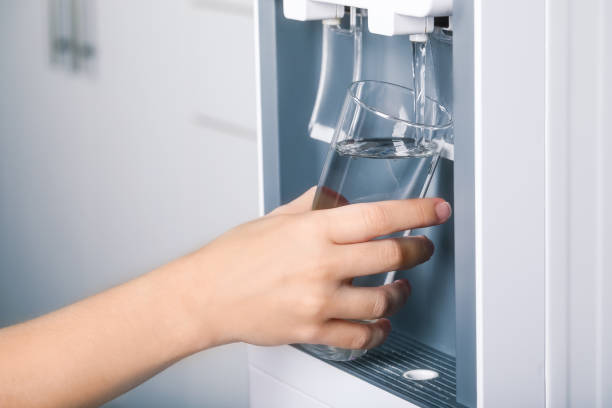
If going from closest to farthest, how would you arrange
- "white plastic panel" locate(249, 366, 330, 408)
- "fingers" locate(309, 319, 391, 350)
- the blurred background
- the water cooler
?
the water cooler
"fingers" locate(309, 319, 391, 350)
"white plastic panel" locate(249, 366, 330, 408)
the blurred background

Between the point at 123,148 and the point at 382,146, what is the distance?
1.12 metres

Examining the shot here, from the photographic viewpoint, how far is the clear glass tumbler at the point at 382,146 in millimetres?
583

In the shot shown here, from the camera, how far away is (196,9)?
131 cm

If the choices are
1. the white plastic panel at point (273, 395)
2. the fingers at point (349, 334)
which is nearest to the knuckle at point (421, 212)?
the fingers at point (349, 334)

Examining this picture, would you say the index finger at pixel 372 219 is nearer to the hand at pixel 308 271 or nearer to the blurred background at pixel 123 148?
the hand at pixel 308 271

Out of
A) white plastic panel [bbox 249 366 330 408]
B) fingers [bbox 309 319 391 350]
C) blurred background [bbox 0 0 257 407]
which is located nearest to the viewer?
fingers [bbox 309 319 391 350]

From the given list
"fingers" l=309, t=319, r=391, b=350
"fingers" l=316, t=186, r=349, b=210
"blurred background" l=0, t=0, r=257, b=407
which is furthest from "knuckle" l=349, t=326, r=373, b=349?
"blurred background" l=0, t=0, r=257, b=407

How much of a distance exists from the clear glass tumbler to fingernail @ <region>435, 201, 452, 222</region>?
0.08ft

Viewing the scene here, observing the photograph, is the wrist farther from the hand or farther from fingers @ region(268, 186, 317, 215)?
fingers @ region(268, 186, 317, 215)

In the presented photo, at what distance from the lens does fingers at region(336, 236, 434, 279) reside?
0.58m

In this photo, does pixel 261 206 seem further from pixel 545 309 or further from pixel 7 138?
pixel 7 138

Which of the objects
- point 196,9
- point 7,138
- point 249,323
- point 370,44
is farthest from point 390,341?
point 7,138

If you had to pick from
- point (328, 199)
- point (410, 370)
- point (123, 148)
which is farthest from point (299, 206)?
point (123, 148)

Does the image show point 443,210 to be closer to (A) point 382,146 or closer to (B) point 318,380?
(A) point 382,146
